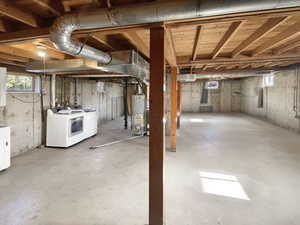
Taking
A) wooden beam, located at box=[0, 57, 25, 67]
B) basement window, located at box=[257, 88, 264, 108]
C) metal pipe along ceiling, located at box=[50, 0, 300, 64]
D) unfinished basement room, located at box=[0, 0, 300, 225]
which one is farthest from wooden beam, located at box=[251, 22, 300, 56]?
basement window, located at box=[257, 88, 264, 108]

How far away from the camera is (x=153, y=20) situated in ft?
4.89

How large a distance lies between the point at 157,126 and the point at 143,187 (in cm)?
130

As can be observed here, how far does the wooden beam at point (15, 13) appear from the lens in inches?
63.0

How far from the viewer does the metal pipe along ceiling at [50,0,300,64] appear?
50.3 inches

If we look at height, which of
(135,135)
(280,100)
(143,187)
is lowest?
(143,187)

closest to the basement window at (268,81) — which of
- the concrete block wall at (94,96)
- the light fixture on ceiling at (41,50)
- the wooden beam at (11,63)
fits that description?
the concrete block wall at (94,96)

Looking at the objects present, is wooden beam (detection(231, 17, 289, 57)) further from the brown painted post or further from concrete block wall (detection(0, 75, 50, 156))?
concrete block wall (detection(0, 75, 50, 156))

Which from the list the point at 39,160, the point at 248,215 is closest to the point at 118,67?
the point at 39,160

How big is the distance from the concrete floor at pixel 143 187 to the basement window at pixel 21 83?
1601 millimetres

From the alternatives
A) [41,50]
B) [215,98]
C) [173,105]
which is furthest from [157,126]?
[215,98]

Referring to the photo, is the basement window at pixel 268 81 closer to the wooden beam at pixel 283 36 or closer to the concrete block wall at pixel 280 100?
the concrete block wall at pixel 280 100

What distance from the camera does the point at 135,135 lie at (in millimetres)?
5754

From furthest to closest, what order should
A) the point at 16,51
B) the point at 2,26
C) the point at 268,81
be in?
1. the point at 268,81
2. the point at 16,51
3. the point at 2,26

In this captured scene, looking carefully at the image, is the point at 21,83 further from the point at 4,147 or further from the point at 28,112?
the point at 4,147
